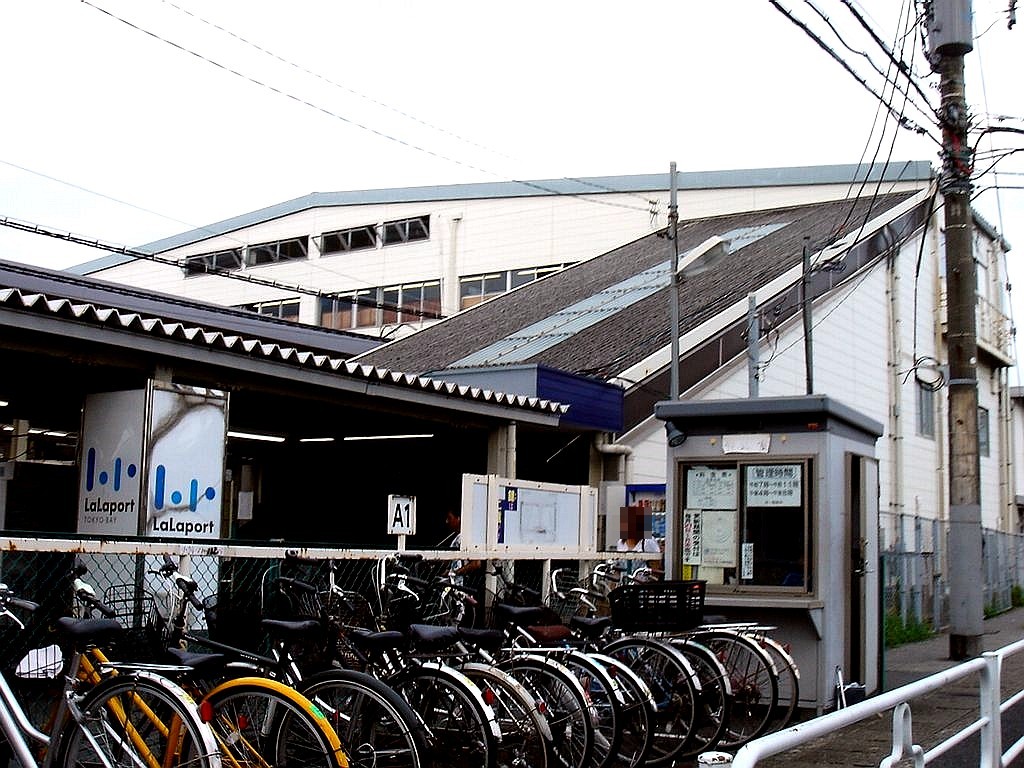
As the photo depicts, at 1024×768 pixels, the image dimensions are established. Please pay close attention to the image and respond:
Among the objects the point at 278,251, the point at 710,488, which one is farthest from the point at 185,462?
the point at 278,251

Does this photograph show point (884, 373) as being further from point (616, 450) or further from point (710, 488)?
point (710, 488)

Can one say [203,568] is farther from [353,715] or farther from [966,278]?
[966,278]

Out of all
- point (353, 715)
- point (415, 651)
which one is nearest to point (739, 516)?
point (415, 651)

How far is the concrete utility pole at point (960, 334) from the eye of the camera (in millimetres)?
13227

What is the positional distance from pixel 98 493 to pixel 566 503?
469 centimetres

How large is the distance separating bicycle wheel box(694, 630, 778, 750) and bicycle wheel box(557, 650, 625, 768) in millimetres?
1460

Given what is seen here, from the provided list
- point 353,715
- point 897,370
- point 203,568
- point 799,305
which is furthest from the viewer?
point 897,370

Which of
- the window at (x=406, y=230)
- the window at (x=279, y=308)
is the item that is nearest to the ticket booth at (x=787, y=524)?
the window at (x=406, y=230)

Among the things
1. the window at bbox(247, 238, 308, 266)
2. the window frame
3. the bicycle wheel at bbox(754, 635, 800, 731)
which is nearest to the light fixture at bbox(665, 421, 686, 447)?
the window frame

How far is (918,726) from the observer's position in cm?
859

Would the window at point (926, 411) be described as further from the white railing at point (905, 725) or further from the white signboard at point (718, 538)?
the white railing at point (905, 725)

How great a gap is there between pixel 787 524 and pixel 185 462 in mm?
5413

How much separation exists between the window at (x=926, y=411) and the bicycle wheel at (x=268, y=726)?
2695 centimetres

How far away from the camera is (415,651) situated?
6133 millimetres
